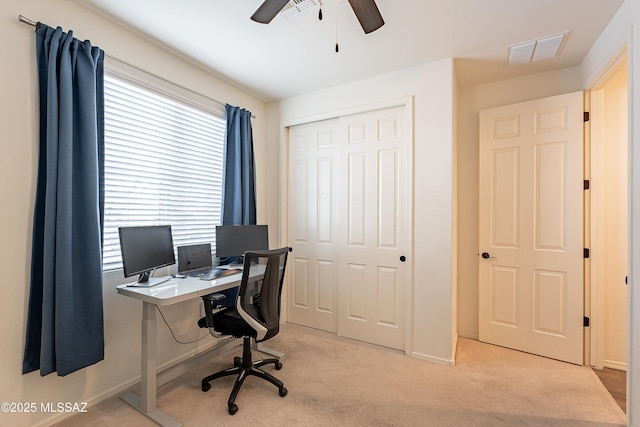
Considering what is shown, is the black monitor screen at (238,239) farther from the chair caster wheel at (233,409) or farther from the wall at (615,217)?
the wall at (615,217)

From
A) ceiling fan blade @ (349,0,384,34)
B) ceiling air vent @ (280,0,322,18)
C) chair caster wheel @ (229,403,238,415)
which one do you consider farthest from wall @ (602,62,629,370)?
chair caster wheel @ (229,403,238,415)

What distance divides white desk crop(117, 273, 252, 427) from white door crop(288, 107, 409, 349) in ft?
5.09

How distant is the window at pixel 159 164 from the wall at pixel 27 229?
35 centimetres

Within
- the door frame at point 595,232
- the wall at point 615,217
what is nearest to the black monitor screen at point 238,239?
the door frame at point 595,232

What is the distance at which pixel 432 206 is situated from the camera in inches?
105

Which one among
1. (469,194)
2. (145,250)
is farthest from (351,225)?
(145,250)

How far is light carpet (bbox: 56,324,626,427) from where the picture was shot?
73.6 inches

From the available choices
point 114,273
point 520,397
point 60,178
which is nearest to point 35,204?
point 60,178

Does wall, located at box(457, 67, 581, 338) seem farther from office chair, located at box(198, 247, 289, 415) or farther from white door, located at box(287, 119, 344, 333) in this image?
office chair, located at box(198, 247, 289, 415)

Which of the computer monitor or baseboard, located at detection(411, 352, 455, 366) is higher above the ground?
the computer monitor

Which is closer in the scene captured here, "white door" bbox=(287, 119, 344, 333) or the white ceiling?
the white ceiling

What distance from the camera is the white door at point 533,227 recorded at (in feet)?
8.61

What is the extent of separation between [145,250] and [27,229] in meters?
0.63

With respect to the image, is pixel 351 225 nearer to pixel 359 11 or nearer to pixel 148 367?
pixel 359 11
